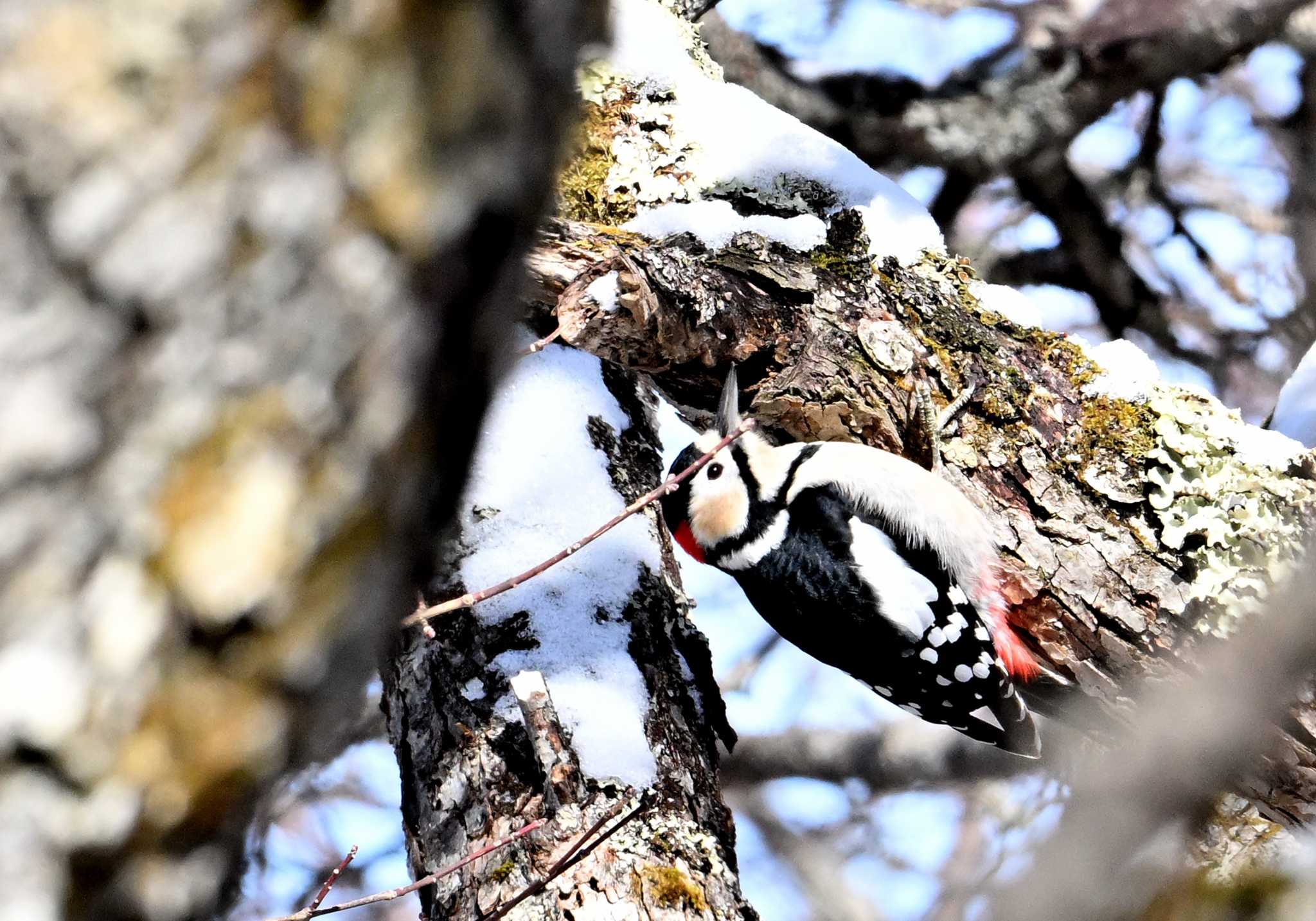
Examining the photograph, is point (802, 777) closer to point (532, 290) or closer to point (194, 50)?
point (532, 290)

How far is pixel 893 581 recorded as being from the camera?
2.18 meters

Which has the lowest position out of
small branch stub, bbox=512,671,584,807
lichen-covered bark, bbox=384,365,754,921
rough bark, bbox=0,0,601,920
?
lichen-covered bark, bbox=384,365,754,921

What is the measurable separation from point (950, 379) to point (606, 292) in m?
0.69

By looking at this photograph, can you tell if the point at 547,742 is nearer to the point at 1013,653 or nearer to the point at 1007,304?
the point at 1013,653

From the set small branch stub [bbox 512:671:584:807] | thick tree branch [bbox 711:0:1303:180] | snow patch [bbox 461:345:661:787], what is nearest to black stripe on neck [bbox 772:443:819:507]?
snow patch [bbox 461:345:661:787]

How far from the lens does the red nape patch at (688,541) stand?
7.95ft

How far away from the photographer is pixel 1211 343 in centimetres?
369

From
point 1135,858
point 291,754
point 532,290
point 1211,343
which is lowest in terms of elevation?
point 1211,343

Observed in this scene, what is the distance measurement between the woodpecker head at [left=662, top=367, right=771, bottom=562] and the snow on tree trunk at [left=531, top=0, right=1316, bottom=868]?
4.7 inches

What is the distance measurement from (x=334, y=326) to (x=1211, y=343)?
3.95 meters

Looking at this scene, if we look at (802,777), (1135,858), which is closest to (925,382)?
(1135,858)

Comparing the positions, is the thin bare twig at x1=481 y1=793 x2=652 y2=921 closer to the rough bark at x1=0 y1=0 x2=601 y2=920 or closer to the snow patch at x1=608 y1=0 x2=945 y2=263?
the rough bark at x1=0 y1=0 x2=601 y2=920

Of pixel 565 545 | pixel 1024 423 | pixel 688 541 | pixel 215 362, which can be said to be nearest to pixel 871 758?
pixel 688 541

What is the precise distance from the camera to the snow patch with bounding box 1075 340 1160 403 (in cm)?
198
